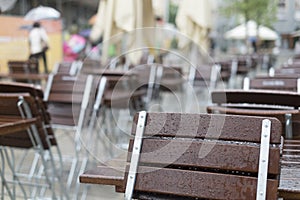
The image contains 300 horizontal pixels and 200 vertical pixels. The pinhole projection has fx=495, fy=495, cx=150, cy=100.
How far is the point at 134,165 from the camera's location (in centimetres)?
171

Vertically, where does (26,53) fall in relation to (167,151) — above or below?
above

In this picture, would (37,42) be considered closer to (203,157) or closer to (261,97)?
(261,97)

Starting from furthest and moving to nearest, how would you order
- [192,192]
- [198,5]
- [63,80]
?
[198,5] → [63,80] → [192,192]

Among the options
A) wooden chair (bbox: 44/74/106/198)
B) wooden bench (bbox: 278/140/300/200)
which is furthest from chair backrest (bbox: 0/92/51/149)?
wooden bench (bbox: 278/140/300/200)

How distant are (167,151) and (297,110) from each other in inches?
41.7

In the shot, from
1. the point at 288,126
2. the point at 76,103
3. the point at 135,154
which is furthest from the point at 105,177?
the point at 76,103

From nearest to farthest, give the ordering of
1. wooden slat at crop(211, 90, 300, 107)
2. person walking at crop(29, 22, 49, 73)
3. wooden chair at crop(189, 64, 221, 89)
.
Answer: wooden slat at crop(211, 90, 300, 107), wooden chair at crop(189, 64, 221, 89), person walking at crop(29, 22, 49, 73)

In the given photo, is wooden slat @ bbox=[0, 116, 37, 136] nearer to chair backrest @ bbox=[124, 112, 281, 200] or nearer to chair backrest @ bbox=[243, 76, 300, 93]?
chair backrest @ bbox=[124, 112, 281, 200]

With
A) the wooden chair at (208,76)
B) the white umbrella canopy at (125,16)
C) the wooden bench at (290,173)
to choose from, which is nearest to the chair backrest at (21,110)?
the wooden bench at (290,173)

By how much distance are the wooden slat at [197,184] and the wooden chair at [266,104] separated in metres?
0.82

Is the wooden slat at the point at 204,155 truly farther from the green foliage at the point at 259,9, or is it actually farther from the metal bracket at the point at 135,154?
the green foliage at the point at 259,9

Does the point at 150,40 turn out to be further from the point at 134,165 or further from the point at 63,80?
the point at 134,165

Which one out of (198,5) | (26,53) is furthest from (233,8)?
(198,5)

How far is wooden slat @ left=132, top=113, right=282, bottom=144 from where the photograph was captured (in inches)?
62.9
